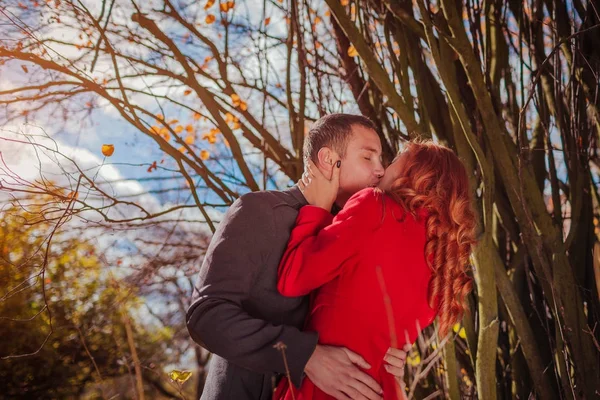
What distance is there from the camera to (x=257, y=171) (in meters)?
4.50

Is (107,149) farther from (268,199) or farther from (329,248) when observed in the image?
(329,248)

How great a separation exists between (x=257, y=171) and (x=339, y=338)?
343 centimetres

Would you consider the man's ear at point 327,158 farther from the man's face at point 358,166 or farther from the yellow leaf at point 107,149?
the yellow leaf at point 107,149

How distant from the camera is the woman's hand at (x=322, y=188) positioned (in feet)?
4.60

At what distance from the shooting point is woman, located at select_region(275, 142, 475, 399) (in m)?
1.15

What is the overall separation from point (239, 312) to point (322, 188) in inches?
17.9

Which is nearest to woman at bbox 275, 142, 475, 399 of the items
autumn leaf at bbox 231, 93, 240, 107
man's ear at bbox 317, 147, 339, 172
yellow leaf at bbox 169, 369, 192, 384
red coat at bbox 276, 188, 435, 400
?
red coat at bbox 276, 188, 435, 400

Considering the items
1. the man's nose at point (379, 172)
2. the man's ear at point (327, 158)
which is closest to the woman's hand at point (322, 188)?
the man's ear at point (327, 158)

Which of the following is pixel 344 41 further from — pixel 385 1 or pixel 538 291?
pixel 538 291

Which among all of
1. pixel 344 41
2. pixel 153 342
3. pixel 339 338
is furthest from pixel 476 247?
pixel 153 342

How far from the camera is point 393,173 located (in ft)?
4.56

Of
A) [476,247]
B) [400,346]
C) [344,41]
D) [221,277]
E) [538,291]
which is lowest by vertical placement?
[538,291]

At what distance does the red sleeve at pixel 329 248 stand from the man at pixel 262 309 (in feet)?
0.21

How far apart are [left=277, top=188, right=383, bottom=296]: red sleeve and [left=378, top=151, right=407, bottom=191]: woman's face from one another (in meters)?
0.15
